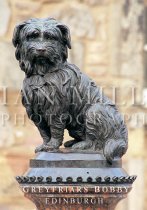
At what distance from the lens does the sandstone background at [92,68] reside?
7.02 metres

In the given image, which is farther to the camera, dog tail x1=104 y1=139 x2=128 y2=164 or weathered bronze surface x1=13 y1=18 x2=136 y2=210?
dog tail x1=104 y1=139 x2=128 y2=164

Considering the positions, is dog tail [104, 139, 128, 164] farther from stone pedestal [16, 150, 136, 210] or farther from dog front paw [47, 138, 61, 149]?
dog front paw [47, 138, 61, 149]

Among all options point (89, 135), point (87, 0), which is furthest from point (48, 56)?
point (87, 0)

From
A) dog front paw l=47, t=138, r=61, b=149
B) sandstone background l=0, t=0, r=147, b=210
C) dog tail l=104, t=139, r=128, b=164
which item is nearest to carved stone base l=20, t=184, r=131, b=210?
dog tail l=104, t=139, r=128, b=164

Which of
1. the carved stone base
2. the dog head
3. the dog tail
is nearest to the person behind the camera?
the carved stone base

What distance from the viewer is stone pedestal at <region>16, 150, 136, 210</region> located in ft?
12.0

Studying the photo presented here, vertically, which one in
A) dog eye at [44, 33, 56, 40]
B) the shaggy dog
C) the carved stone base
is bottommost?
the carved stone base

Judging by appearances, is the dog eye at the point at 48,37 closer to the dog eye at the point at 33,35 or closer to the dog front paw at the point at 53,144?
the dog eye at the point at 33,35

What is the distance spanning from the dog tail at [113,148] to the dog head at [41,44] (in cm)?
41

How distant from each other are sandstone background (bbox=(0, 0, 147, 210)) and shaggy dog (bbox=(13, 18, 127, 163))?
117 inches

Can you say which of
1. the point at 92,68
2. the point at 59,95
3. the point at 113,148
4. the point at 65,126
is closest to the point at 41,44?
the point at 59,95

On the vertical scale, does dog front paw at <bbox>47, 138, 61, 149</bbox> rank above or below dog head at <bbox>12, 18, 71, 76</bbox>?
below

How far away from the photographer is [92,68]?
23.9 feet

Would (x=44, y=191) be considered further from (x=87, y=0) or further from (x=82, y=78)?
(x=87, y=0)
